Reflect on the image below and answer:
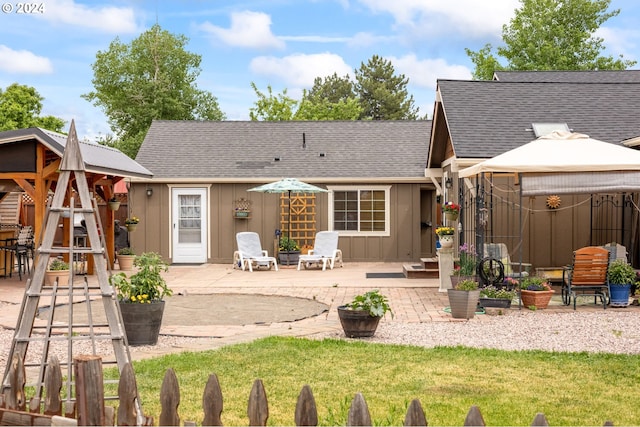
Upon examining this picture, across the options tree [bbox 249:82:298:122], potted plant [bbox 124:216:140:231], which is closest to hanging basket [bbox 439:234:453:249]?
potted plant [bbox 124:216:140:231]

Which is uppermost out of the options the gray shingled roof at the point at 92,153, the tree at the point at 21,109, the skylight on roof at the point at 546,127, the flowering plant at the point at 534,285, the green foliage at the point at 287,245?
the tree at the point at 21,109

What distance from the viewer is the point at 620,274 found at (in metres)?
10.6

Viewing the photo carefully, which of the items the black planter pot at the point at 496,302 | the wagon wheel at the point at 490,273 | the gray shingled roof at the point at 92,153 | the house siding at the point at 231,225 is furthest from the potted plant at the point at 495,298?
the house siding at the point at 231,225

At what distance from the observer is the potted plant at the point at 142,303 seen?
788 centimetres

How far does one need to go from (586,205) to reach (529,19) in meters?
22.3

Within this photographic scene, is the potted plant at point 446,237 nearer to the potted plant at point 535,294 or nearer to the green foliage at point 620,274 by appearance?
the potted plant at point 535,294

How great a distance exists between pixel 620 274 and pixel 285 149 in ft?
39.5

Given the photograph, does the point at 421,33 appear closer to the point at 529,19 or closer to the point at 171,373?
the point at 529,19

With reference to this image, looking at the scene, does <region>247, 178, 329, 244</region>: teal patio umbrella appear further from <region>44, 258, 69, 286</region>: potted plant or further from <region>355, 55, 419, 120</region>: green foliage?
<region>355, 55, 419, 120</region>: green foliage

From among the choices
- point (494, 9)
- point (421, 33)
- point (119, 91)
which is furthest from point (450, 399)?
point (119, 91)

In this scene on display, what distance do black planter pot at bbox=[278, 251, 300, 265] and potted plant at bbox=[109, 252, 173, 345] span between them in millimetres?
10473

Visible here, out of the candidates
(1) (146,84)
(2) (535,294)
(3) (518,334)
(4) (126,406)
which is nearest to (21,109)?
(1) (146,84)

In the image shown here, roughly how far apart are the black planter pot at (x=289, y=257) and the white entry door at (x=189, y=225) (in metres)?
2.34

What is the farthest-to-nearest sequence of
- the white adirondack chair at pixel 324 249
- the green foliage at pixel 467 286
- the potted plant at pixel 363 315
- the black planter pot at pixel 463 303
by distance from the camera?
the white adirondack chair at pixel 324 249 < the green foliage at pixel 467 286 < the black planter pot at pixel 463 303 < the potted plant at pixel 363 315
